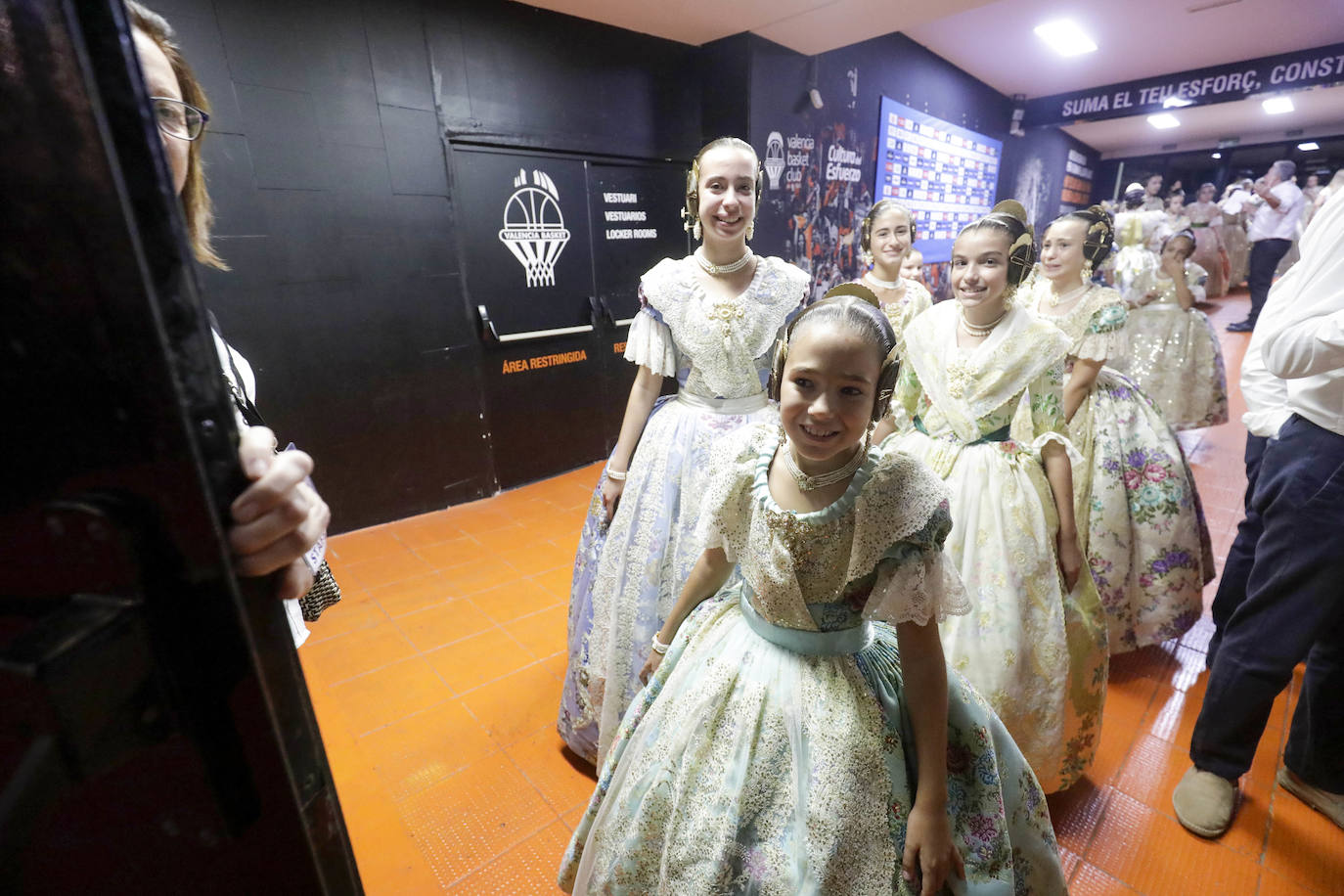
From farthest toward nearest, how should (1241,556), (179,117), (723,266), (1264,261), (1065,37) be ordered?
(1264,261) < (1065,37) < (1241,556) < (723,266) < (179,117)

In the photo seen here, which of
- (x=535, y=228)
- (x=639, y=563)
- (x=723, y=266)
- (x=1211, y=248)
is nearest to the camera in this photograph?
(x=639, y=563)

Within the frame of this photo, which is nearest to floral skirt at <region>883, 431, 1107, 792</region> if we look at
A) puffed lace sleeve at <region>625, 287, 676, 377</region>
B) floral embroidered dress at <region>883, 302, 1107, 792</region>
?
floral embroidered dress at <region>883, 302, 1107, 792</region>

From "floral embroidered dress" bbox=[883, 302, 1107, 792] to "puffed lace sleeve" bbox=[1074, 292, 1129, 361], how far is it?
0.76 m

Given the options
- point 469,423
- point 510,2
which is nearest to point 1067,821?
point 469,423

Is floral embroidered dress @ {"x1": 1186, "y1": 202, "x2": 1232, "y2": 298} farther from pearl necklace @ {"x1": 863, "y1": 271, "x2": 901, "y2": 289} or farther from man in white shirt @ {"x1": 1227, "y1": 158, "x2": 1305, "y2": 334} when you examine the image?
pearl necklace @ {"x1": 863, "y1": 271, "x2": 901, "y2": 289}

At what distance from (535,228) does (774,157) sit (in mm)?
1995

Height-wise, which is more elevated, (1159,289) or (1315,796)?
(1159,289)

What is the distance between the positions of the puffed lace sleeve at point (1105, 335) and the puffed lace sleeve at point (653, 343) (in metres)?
1.69

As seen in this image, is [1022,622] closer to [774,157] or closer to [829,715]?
[829,715]

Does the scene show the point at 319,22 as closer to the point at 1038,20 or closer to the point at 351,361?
the point at 351,361

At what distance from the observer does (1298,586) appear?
1.55m

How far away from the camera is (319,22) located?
301 cm

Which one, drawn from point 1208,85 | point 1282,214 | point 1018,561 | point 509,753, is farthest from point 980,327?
point 1282,214

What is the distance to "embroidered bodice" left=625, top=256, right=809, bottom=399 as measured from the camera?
1879mm
